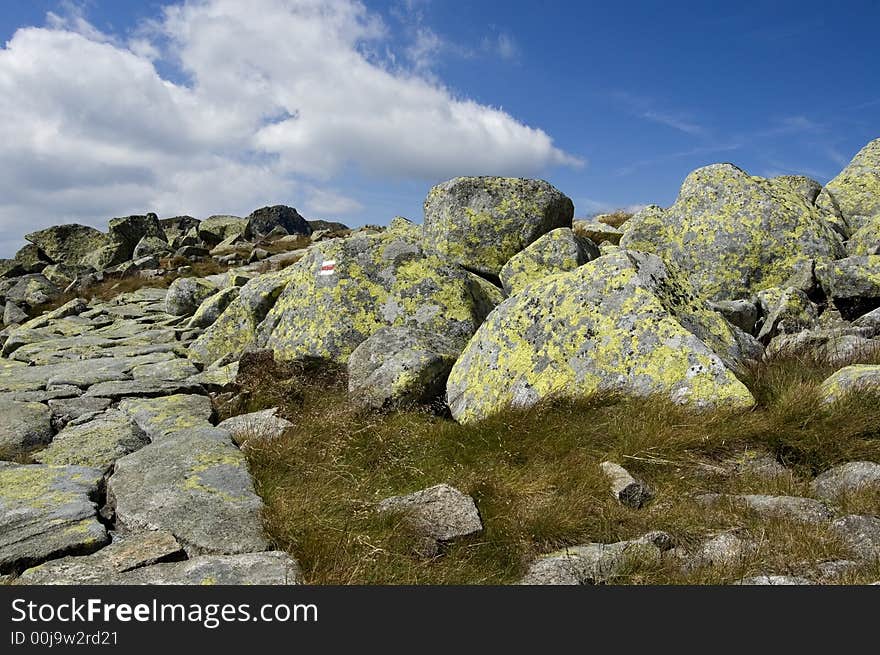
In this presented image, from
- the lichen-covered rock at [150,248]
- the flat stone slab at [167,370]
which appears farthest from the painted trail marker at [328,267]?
the lichen-covered rock at [150,248]

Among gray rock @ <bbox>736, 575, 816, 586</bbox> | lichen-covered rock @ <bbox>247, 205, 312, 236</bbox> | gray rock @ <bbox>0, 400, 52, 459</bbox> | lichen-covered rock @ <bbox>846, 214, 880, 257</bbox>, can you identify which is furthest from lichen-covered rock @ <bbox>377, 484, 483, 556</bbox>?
lichen-covered rock @ <bbox>247, 205, 312, 236</bbox>

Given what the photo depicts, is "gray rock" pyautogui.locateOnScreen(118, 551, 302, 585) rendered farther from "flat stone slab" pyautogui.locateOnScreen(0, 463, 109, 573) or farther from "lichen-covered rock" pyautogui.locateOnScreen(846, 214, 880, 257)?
"lichen-covered rock" pyautogui.locateOnScreen(846, 214, 880, 257)

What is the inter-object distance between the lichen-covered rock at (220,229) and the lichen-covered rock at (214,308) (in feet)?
122

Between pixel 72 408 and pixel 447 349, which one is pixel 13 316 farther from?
pixel 447 349

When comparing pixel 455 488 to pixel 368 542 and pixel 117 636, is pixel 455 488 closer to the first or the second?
pixel 368 542

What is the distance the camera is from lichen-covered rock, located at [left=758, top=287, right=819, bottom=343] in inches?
407

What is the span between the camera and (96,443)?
8.11 m

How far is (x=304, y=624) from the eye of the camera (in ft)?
13.1

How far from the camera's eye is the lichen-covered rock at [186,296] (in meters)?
21.1

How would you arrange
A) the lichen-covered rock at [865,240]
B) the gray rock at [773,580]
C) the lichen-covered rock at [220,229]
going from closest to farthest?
1. the gray rock at [773,580]
2. the lichen-covered rock at [865,240]
3. the lichen-covered rock at [220,229]

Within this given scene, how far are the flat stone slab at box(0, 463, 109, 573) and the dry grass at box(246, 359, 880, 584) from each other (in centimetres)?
152

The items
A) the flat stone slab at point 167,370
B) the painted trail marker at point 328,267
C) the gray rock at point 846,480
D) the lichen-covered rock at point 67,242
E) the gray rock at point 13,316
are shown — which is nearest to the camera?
the gray rock at point 846,480

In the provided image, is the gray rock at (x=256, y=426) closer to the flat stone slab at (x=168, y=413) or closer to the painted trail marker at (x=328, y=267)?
the flat stone slab at (x=168, y=413)

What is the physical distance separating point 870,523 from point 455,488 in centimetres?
348
